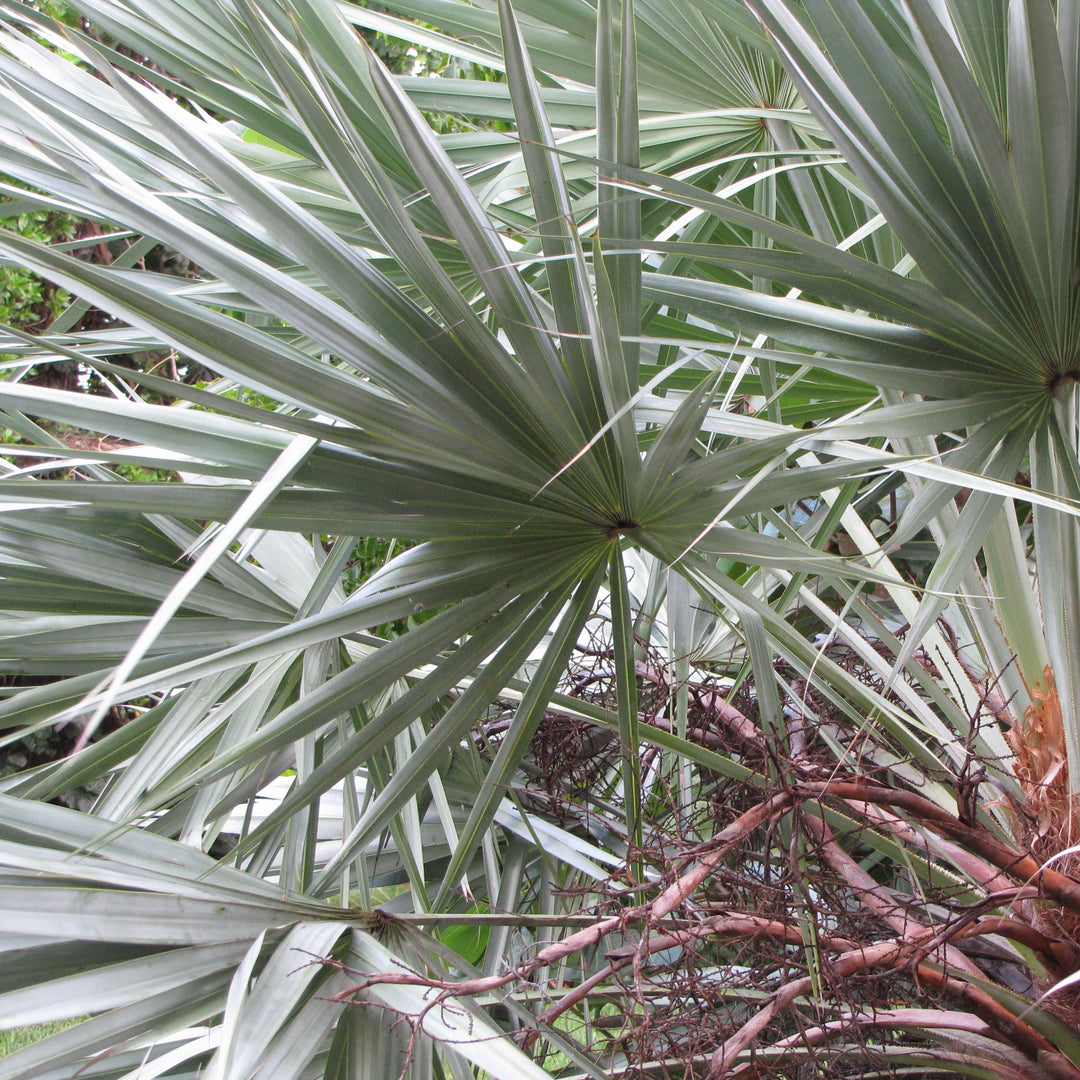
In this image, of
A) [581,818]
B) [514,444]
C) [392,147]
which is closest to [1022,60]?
[514,444]

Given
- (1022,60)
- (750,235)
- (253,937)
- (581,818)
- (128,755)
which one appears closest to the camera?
(1022,60)

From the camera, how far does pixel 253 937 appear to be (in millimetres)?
Result: 723

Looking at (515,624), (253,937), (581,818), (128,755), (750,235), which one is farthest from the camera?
(750,235)

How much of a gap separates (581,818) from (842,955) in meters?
0.47

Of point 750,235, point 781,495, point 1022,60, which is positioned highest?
point 750,235

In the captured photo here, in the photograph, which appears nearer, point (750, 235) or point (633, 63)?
point (633, 63)

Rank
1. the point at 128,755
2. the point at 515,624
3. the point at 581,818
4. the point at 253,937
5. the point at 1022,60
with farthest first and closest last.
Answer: the point at 581,818
the point at 128,755
the point at 515,624
the point at 253,937
the point at 1022,60

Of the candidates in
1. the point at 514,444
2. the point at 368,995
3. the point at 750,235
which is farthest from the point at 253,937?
the point at 750,235

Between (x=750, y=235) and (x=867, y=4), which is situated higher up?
(x=750, y=235)

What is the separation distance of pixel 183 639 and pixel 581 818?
0.58 meters

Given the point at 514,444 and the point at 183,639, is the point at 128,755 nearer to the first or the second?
the point at 183,639

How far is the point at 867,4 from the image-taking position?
0.79 metres

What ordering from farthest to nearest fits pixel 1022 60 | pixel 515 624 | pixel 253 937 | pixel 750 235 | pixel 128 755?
pixel 750 235
pixel 128 755
pixel 515 624
pixel 253 937
pixel 1022 60

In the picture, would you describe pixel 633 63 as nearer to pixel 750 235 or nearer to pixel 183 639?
pixel 183 639
